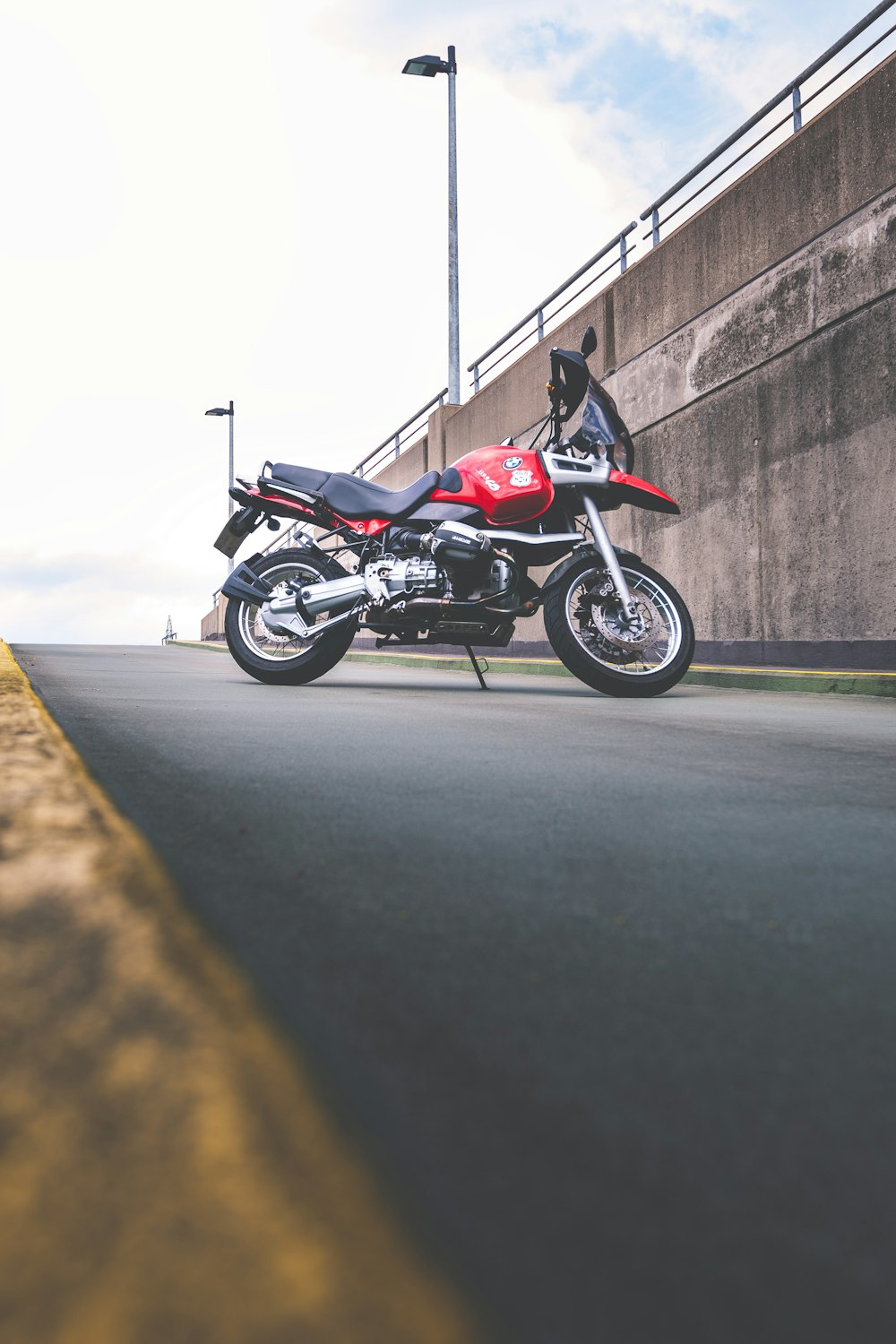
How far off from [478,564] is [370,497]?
86 cm

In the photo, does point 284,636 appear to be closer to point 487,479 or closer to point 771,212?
point 487,479

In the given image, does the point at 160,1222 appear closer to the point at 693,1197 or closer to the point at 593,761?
the point at 693,1197

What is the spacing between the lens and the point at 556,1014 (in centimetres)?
98

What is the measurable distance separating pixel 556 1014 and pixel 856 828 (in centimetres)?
123

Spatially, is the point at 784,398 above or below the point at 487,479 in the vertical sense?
above

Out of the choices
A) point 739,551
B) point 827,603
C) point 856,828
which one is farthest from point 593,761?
point 739,551

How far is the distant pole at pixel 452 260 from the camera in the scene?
16531mm

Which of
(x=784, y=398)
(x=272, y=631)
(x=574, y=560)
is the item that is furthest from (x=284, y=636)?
(x=784, y=398)

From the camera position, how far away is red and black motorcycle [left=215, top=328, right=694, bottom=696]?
19.1ft

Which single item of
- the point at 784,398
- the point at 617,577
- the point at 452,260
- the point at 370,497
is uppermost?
the point at 452,260

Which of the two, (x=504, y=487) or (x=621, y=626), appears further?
(x=504, y=487)

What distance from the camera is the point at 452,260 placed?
16.9 meters

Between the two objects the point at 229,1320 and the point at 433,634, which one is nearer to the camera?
the point at 229,1320

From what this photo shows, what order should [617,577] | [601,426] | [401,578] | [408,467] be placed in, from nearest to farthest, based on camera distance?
[617,577] → [401,578] → [601,426] → [408,467]
